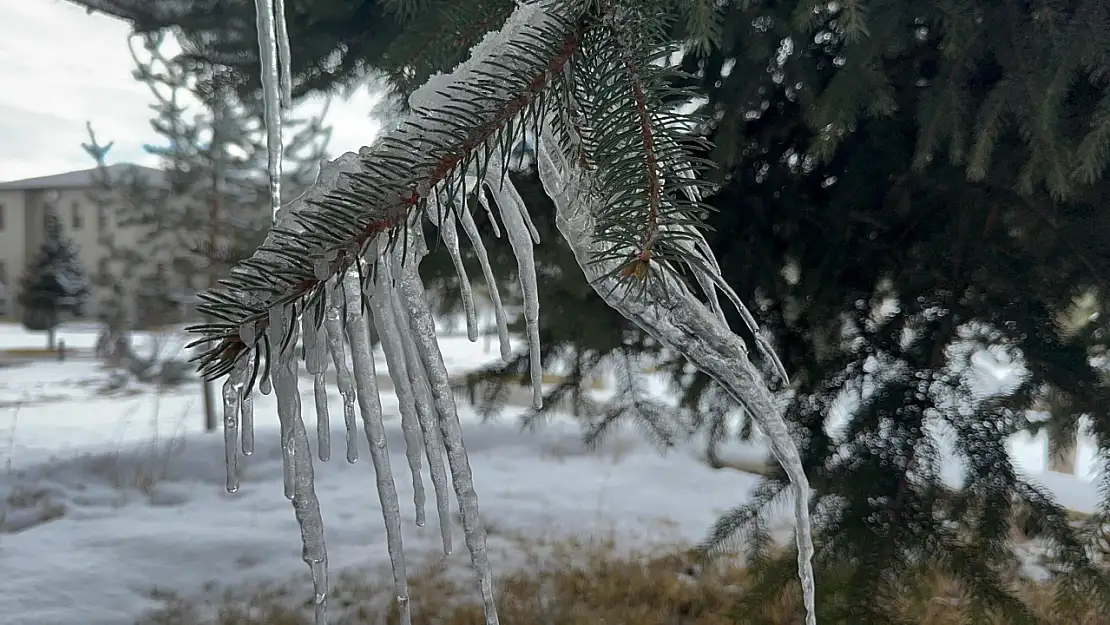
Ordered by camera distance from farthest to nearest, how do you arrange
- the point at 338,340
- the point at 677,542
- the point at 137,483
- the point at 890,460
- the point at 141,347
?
the point at 141,347, the point at 137,483, the point at 677,542, the point at 890,460, the point at 338,340

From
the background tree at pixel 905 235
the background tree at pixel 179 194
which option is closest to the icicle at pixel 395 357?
the background tree at pixel 905 235

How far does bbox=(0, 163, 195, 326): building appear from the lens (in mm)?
3146

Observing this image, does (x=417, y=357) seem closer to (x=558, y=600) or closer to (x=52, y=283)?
(x=558, y=600)

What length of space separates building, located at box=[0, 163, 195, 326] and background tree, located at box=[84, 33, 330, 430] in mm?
23

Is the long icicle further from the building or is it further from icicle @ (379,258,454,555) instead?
the building

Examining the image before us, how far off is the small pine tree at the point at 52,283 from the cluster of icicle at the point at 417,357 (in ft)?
11.9

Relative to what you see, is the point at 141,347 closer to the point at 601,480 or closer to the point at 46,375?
the point at 46,375

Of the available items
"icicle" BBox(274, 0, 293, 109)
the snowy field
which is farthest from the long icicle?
the snowy field

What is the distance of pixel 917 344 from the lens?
3.57ft

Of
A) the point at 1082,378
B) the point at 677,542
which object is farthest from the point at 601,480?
the point at 1082,378

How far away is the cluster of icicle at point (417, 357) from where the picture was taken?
0.32 meters

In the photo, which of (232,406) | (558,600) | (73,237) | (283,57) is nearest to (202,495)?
(558,600)

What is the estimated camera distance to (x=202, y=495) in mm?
2426

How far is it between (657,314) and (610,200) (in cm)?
7
